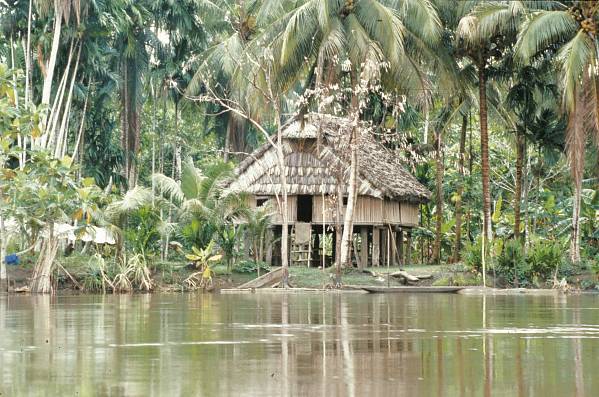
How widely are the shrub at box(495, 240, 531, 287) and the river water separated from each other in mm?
9178

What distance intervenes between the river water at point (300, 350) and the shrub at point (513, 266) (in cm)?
918

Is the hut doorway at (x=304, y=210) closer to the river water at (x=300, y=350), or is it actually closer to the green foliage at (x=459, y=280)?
the green foliage at (x=459, y=280)

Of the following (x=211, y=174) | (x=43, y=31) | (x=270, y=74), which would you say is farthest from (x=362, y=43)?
(x=43, y=31)

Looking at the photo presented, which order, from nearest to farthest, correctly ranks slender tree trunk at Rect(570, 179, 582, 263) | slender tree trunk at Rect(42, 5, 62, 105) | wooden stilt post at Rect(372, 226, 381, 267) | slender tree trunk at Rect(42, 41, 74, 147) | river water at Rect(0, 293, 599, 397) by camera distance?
river water at Rect(0, 293, 599, 397), slender tree trunk at Rect(570, 179, 582, 263), slender tree trunk at Rect(42, 5, 62, 105), slender tree trunk at Rect(42, 41, 74, 147), wooden stilt post at Rect(372, 226, 381, 267)

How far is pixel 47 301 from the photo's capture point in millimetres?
25125

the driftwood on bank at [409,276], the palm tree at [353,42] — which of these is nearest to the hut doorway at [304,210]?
the palm tree at [353,42]

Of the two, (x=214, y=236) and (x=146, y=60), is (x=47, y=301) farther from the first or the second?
(x=146, y=60)

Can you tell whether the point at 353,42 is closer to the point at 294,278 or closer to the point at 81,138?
the point at 294,278

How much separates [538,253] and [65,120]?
49.0 ft

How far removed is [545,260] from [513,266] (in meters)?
0.85

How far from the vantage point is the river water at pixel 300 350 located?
9.94 meters

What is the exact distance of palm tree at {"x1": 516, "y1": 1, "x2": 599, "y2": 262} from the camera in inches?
1195

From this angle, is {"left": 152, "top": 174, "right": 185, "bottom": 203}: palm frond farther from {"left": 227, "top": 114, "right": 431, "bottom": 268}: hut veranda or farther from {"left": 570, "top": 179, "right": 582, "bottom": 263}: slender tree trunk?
{"left": 570, "top": 179, "right": 582, "bottom": 263}: slender tree trunk

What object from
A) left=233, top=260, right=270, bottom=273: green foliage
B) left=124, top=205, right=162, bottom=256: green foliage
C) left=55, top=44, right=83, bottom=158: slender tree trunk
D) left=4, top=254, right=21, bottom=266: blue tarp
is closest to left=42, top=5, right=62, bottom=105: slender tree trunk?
left=55, top=44, right=83, bottom=158: slender tree trunk
